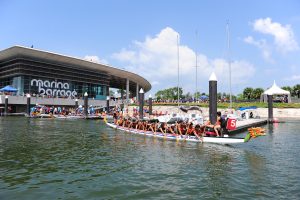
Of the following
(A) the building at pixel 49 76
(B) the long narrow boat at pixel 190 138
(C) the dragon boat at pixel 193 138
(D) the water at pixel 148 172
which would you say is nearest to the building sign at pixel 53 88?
(A) the building at pixel 49 76

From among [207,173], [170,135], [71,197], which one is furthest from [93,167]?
[170,135]

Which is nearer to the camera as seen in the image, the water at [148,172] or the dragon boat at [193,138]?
the water at [148,172]

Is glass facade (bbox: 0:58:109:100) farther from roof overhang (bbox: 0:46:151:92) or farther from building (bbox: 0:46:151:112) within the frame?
roof overhang (bbox: 0:46:151:92)

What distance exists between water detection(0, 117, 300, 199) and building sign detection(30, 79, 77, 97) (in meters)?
52.3

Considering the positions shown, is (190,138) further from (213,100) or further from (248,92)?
(248,92)

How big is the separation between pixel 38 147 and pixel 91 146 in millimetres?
3180

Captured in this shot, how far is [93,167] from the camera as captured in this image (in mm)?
13016

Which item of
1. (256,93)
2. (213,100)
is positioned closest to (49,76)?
(213,100)

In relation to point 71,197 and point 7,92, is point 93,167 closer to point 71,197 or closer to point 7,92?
point 71,197

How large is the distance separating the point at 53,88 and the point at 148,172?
6307 centimetres

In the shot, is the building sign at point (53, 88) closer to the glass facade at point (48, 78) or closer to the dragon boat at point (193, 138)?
the glass facade at point (48, 78)

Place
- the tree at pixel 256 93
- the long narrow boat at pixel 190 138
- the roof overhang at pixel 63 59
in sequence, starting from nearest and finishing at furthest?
the long narrow boat at pixel 190 138, the roof overhang at pixel 63 59, the tree at pixel 256 93

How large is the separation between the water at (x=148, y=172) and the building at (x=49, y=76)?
50.4 m

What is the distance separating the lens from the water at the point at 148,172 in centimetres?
958
